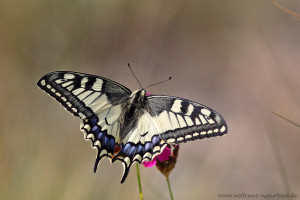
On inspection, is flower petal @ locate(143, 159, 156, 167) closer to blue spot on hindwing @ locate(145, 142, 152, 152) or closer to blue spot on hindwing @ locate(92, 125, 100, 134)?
blue spot on hindwing @ locate(145, 142, 152, 152)

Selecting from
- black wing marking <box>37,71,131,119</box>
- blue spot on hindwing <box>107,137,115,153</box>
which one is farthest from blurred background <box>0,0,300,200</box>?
black wing marking <box>37,71,131,119</box>

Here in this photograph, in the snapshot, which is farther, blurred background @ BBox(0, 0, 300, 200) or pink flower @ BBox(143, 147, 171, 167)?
blurred background @ BBox(0, 0, 300, 200)

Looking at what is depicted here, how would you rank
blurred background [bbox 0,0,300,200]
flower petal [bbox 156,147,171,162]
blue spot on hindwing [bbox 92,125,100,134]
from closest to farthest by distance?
flower petal [bbox 156,147,171,162]
blue spot on hindwing [bbox 92,125,100,134]
blurred background [bbox 0,0,300,200]

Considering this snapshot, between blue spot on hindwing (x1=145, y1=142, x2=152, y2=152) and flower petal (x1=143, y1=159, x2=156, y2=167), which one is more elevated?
blue spot on hindwing (x1=145, y1=142, x2=152, y2=152)

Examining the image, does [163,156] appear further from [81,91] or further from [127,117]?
[81,91]

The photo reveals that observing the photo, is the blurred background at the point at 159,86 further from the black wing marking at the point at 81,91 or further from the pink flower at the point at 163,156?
the black wing marking at the point at 81,91

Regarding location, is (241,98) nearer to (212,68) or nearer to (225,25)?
(212,68)

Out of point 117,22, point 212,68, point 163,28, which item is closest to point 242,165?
point 212,68

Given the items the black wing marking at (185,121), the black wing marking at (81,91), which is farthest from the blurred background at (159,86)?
the black wing marking at (81,91)
